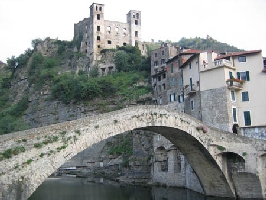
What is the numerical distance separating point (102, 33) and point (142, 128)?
146ft

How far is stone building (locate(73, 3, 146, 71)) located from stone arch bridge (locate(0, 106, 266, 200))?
36.4 metres

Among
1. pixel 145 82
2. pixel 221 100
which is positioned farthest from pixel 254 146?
pixel 145 82

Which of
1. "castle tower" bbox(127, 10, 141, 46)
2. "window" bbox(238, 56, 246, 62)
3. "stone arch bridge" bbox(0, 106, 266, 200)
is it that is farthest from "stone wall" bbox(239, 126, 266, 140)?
"castle tower" bbox(127, 10, 141, 46)

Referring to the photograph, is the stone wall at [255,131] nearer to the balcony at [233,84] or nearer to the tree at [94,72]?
the balcony at [233,84]

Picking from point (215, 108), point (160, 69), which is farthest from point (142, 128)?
point (160, 69)

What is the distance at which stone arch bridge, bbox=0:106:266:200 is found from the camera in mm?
14578

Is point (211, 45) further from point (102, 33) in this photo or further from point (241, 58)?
point (241, 58)

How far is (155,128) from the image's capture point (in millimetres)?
22547

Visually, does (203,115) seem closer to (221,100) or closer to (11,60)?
(221,100)

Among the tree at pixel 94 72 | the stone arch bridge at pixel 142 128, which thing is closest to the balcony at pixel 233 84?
the stone arch bridge at pixel 142 128

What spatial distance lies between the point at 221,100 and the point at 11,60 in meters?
55.6

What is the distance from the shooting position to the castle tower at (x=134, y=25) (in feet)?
218

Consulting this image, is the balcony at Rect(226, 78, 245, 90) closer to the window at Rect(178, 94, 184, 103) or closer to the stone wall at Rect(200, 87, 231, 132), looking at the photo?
the stone wall at Rect(200, 87, 231, 132)

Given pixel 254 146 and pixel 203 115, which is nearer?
pixel 254 146
